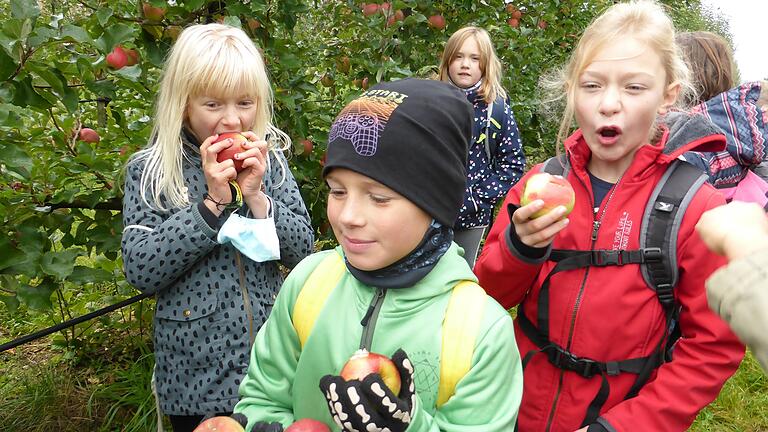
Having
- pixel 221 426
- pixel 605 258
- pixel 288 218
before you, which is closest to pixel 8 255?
pixel 288 218

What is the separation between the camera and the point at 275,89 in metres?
2.40

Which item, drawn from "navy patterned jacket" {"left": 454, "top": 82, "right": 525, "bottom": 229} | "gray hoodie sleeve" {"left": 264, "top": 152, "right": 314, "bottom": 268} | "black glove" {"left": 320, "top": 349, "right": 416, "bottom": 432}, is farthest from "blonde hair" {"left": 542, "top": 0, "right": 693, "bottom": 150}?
"navy patterned jacket" {"left": 454, "top": 82, "right": 525, "bottom": 229}

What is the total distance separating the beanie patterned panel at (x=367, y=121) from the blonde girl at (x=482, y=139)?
220 centimetres

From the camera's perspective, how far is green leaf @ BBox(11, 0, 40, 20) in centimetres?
142

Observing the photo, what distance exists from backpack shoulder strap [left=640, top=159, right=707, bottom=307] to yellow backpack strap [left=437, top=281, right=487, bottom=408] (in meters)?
0.43

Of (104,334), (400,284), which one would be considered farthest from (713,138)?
(104,334)

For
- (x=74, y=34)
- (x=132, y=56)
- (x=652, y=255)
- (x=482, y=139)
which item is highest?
(x=74, y=34)

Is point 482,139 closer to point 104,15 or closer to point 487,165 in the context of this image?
point 487,165

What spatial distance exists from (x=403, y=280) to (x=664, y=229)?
0.57 meters

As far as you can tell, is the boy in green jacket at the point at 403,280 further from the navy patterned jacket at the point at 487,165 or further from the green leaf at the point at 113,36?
the navy patterned jacket at the point at 487,165

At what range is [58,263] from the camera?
174cm

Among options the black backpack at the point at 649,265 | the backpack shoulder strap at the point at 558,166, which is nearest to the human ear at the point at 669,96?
the black backpack at the point at 649,265

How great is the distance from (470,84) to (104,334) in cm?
219

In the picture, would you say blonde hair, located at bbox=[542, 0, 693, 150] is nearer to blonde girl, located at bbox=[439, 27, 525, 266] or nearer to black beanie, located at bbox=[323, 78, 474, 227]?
black beanie, located at bbox=[323, 78, 474, 227]
